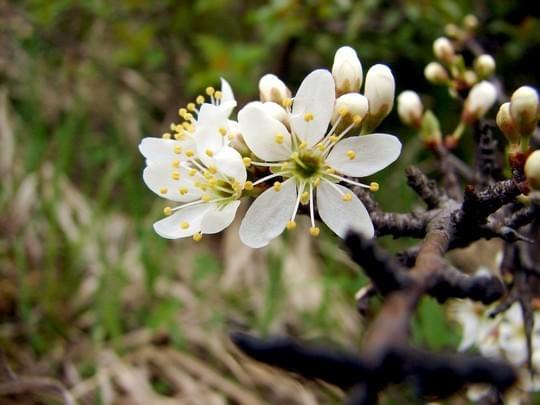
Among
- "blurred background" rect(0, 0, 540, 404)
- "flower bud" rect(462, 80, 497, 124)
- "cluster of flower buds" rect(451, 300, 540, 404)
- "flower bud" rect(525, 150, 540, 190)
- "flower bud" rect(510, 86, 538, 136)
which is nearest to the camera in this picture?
"flower bud" rect(525, 150, 540, 190)

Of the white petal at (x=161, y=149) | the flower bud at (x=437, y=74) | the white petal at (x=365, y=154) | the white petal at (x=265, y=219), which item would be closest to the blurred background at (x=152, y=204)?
the flower bud at (x=437, y=74)

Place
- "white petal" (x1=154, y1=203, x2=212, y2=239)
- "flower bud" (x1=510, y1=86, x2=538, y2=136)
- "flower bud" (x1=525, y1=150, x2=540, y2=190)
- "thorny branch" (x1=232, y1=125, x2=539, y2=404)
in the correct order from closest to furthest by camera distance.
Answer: "thorny branch" (x1=232, y1=125, x2=539, y2=404) < "flower bud" (x1=525, y1=150, x2=540, y2=190) < "flower bud" (x1=510, y1=86, x2=538, y2=136) < "white petal" (x1=154, y1=203, x2=212, y2=239)

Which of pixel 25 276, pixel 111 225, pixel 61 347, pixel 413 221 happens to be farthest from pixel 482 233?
pixel 111 225

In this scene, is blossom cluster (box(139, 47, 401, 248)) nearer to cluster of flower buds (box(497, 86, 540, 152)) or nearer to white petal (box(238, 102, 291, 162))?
white petal (box(238, 102, 291, 162))

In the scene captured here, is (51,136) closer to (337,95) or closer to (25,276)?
(25,276)

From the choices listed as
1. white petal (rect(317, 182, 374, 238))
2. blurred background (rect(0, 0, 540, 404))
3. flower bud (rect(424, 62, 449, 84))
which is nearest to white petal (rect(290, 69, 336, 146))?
white petal (rect(317, 182, 374, 238))
